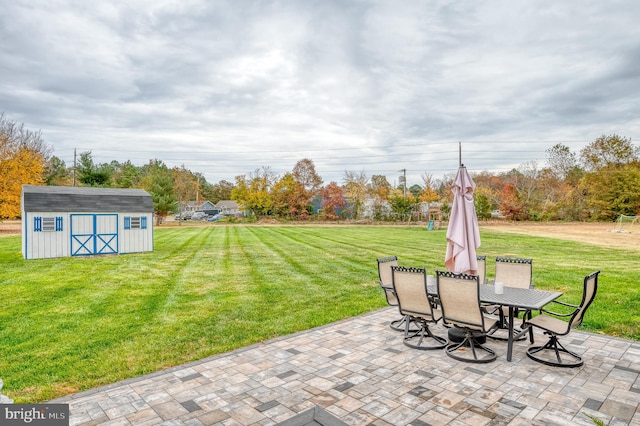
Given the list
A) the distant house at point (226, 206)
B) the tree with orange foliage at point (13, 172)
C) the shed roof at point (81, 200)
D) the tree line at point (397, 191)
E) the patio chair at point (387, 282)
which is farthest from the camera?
the distant house at point (226, 206)

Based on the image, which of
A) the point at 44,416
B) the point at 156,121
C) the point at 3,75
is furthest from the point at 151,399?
the point at 156,121

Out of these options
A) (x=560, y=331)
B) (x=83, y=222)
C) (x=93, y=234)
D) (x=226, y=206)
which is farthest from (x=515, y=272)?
(x=226, y=206)

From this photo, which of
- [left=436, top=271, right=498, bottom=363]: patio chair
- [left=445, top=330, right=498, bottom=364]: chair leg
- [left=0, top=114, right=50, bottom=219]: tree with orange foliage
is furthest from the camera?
[left=0, top=114, right=50, bottom=219]: tree with orange foliage

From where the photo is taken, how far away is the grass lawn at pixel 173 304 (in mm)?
4344

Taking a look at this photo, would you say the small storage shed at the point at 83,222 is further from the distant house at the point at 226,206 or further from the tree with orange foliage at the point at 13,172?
the distant house at the point at 226,206

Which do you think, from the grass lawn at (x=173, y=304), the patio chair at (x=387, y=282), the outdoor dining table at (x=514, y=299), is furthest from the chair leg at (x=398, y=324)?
the outdoor dining table at (x=514, y=299)

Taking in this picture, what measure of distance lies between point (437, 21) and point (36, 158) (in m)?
28.8

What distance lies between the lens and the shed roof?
13905mm

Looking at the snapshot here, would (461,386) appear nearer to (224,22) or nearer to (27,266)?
(224,22)

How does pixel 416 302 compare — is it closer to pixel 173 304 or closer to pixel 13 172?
pixel 173 304

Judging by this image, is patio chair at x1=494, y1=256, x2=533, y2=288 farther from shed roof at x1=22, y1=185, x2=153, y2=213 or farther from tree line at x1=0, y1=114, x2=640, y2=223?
tree line at x1=0, y1=114, x2=640, y2=223

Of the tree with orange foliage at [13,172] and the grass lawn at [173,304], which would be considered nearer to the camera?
the grass lawn at [173,304]

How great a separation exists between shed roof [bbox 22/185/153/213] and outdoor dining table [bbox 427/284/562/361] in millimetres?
14972

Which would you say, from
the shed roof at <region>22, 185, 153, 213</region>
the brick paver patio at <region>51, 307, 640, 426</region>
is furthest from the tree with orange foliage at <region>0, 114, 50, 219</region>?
the brick paver patio at <region>51, 307, 640, 426</region>
